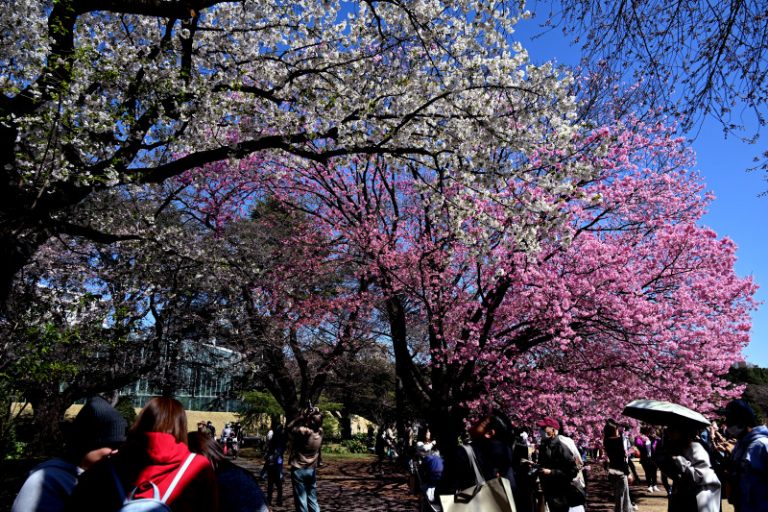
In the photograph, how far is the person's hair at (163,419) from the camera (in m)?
2.16

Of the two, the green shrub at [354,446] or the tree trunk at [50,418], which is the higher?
the tree trunk at [50,418]

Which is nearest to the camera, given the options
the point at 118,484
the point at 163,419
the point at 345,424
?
the point at 118,484

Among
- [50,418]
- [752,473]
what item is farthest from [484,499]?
[50,418]

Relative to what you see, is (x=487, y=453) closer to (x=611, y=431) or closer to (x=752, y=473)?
(x=752, y=473)

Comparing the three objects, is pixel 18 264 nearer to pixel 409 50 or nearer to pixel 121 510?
pixel 121 510

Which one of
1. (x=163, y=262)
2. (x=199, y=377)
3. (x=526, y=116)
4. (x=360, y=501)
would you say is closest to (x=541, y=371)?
(x=360, y=501)

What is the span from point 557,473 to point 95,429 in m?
5.61

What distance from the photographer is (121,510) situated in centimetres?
187

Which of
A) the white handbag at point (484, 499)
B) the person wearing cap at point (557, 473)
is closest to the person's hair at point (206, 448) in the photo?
the white handbag at point (484, 499)

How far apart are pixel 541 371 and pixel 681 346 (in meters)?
3.27

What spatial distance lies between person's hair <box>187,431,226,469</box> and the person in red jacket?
243 millimetres

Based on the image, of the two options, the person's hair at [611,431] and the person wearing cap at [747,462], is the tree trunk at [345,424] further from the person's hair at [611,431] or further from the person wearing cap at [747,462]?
the person wearing cap at [747,462]

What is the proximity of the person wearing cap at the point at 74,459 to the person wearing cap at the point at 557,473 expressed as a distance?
17.8 ft

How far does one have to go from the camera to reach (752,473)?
4.11 m
